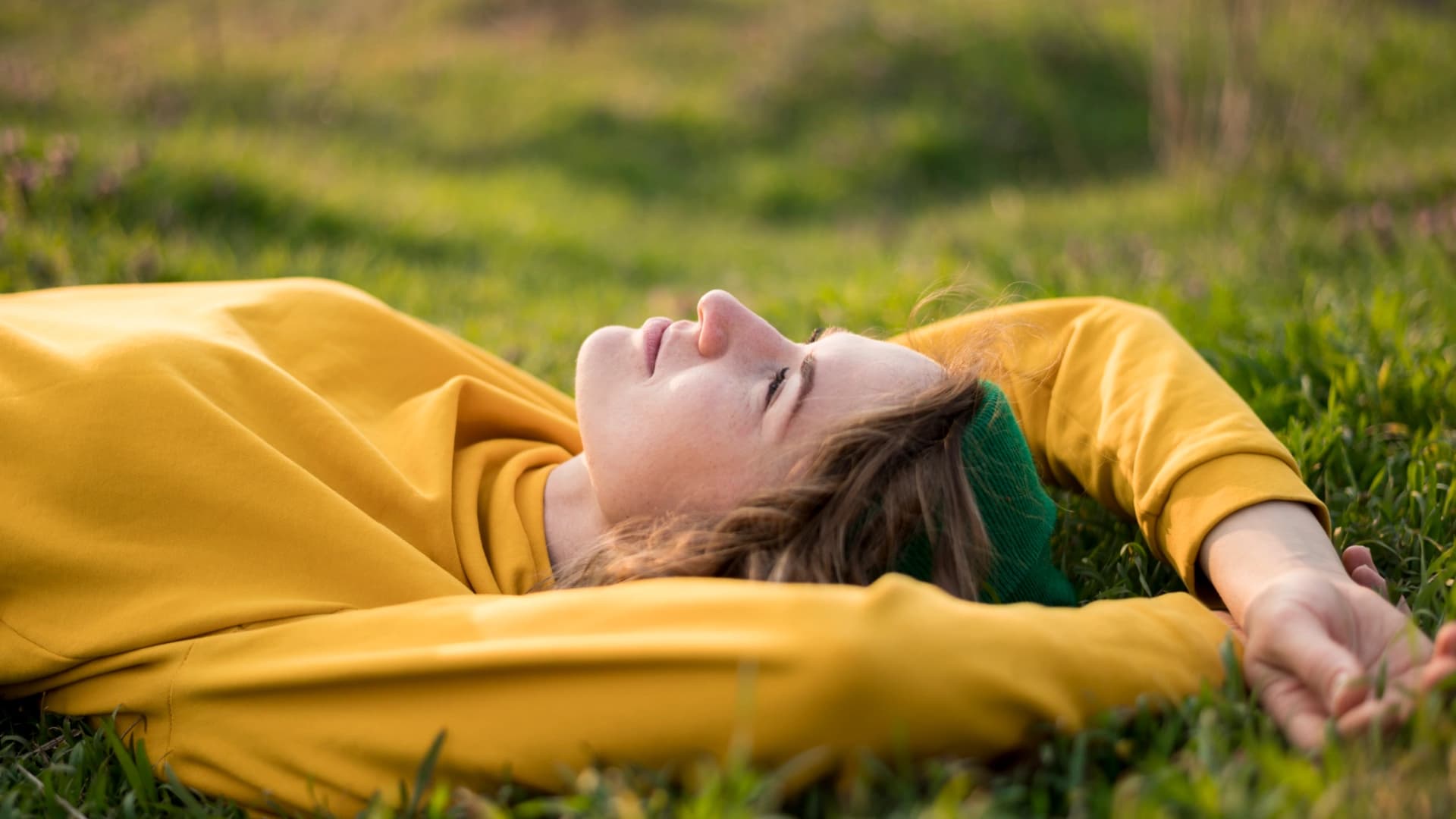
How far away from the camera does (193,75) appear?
28.1ft

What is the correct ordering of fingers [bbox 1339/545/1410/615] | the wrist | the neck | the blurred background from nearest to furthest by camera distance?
the wrist < fingers [bbox 1339/545/1410/615] < the neck < the blurred background

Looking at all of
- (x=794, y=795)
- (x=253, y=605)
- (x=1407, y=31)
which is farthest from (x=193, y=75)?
(x=1407, y=31)

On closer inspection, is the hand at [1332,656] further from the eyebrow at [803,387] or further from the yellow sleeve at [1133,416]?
the eyebrow at [803,387]

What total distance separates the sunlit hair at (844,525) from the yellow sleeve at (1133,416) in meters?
0.45

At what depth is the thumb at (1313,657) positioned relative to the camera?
150 centimetres

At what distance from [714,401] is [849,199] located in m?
6.51

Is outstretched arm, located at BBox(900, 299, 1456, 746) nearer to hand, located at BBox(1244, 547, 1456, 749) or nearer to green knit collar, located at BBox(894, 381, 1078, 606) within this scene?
hand, located at BBox(1244, 547, 1456, 749)

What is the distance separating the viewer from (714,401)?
208 centimetres

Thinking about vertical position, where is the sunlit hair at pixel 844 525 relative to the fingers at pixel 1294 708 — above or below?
above

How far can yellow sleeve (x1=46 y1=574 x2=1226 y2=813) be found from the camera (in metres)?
1.44

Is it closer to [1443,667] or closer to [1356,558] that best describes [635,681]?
[1443,667]

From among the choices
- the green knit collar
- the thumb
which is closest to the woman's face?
the green knit collar

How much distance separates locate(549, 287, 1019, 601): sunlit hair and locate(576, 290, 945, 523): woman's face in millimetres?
52

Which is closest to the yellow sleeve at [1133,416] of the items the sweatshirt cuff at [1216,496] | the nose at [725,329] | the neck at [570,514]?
the sweatshirt cuff at [1216,496]
